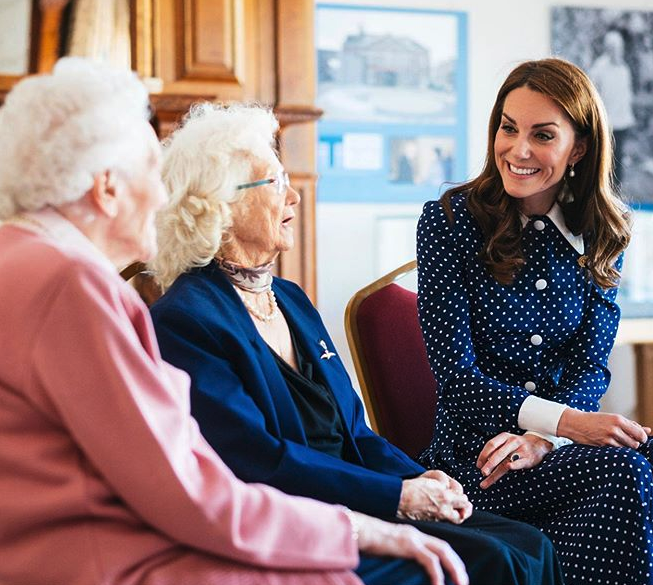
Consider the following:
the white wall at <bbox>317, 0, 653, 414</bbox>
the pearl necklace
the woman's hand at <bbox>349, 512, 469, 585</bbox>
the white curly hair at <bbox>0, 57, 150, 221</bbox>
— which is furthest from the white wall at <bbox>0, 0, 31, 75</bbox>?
the woman's hand at <bbox>349, 512, 469, 585</bbox>

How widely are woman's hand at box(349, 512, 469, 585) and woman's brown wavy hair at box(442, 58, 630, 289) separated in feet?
2.94

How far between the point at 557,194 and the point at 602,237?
0.48 feet

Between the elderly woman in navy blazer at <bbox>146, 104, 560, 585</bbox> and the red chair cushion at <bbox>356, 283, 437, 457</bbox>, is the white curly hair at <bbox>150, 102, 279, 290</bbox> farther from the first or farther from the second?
the red chair cushion at <bbox>356, 283, 437, 457</bbox>

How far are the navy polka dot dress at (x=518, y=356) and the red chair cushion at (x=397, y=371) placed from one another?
13cm

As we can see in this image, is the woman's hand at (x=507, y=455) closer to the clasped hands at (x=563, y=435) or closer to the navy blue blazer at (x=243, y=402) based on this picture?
the clasped hands at (x=563, y=435)

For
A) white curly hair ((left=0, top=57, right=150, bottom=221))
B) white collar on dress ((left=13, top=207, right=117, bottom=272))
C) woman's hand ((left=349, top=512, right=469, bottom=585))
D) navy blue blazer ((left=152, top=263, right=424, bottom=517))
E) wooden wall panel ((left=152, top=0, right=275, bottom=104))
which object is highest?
wooden wall panel ((left=152, top=0, right=275, bottom=104))

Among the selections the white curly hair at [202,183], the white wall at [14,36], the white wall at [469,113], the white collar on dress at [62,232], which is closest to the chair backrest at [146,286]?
the white curly hair at [202,183]

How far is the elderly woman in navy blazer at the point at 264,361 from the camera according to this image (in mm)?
1712

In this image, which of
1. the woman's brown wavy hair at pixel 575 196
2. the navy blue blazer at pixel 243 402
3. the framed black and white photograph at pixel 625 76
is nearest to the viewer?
the navy blue blazer at pixel 243 402

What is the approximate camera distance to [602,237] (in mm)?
2391

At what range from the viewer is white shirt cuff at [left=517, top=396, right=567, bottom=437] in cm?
216

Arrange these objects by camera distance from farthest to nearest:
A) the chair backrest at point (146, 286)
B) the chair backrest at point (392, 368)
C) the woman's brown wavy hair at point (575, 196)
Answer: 1. the chair backrest at point (146, 286)
2. the chair backrest at point (392, 368)
3. the woman's brown wavy hair at point (575, 196)

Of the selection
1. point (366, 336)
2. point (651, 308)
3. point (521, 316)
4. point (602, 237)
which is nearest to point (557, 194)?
point (602, 237)

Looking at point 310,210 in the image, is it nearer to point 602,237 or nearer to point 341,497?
point 602,237
